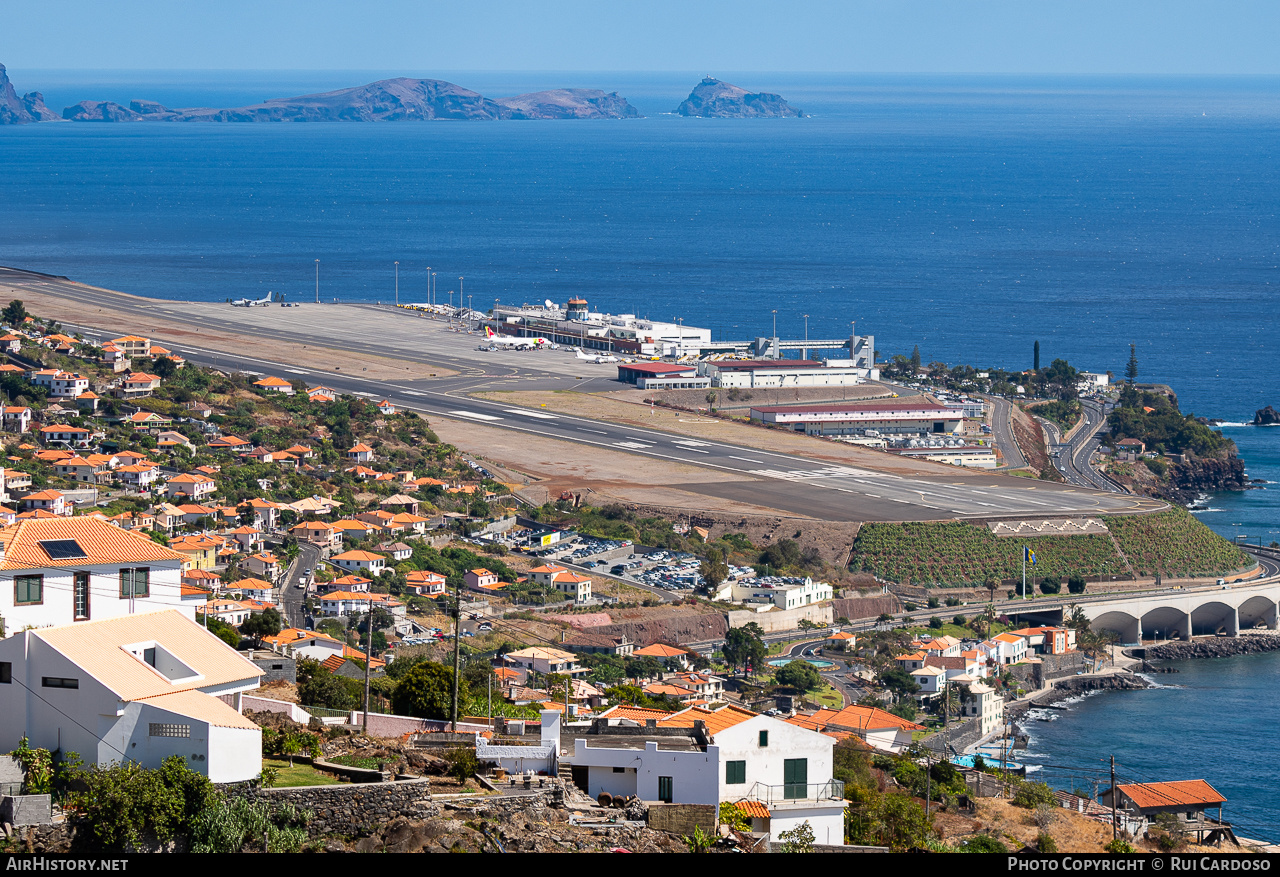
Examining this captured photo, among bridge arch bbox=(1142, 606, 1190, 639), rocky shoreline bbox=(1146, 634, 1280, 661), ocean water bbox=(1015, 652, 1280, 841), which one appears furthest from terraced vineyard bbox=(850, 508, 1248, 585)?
ocean water bbox=(1015, 652, 1280, 841)

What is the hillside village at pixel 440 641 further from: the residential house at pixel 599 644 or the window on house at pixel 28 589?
the residential house at pixel 599 644

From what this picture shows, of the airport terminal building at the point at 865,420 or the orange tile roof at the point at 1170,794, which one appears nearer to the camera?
the orange tile roof at the point at 1170,794

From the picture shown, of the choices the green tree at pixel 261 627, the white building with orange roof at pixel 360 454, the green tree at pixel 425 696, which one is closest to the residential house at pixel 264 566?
the green tree at pixel 261 627

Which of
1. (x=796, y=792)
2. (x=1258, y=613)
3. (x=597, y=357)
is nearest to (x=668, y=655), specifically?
(x=1258, y=613)

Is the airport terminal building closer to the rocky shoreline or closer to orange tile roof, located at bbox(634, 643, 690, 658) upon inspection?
the rocky shoreline

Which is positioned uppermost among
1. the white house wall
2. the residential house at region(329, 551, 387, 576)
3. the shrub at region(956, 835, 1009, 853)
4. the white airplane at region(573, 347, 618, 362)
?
the white house wall

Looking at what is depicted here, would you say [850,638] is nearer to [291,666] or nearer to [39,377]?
[291,666]
